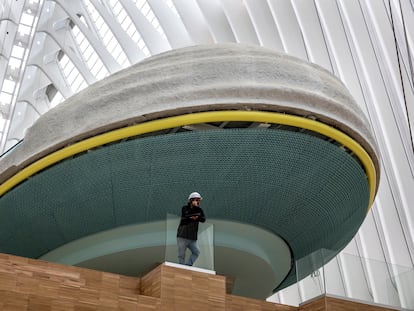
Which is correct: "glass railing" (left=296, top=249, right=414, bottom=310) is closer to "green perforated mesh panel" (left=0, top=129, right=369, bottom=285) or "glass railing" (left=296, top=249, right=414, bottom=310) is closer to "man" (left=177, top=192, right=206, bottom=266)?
"green perforated mesh panel" (left=0, top=129, right=369, bottom=285)

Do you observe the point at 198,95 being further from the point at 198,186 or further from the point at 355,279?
the point at 355,279

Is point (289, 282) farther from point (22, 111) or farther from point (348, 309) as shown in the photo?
point (22, 111)

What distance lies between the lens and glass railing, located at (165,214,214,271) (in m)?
11.6

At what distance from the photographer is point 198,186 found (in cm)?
1335

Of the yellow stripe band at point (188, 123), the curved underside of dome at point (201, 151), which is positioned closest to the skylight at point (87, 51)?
the curved underside of dome at point (201, 151)

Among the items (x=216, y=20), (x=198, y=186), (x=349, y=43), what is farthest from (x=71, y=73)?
(x=198, y=186)

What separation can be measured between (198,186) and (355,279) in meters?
3.06

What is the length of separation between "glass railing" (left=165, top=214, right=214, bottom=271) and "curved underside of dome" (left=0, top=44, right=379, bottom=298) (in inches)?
58.8

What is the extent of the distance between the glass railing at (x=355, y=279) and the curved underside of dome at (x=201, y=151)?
1448 millimetres

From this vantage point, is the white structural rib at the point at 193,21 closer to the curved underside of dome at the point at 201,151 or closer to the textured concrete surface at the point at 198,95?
the textured concrete surface at the point at 198,95

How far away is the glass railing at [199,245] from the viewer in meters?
11.6

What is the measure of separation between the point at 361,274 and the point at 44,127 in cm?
600

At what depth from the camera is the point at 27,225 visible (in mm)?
14484

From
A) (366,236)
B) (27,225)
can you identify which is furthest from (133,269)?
(366,236)
